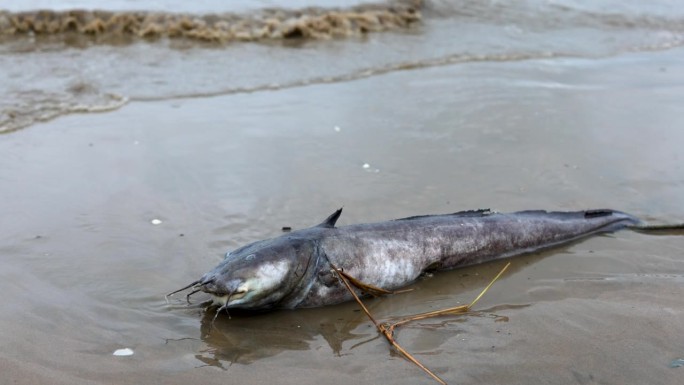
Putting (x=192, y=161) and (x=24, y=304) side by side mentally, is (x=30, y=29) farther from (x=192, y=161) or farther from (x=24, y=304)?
(x=24, y=304)

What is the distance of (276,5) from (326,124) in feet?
22.1

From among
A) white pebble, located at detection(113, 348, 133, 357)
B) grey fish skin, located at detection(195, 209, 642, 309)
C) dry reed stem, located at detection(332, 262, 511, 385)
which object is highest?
grey fish skin, located at detection(195, 209, 642, 309)

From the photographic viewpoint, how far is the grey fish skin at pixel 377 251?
3699mm

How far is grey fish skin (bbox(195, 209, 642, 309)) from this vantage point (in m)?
3.70

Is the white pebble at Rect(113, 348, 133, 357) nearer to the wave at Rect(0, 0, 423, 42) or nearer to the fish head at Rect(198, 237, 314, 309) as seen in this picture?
the fish head at Rect(198, 237, 314, 309)

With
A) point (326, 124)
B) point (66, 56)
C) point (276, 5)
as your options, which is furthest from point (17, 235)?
point (276, 5)

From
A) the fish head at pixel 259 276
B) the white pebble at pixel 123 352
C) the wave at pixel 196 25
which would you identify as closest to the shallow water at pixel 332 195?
the white pebble at pixel 123 352

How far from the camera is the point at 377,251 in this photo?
412 cm

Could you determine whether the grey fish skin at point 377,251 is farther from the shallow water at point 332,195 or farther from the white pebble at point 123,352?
the white pebble at point 123,352

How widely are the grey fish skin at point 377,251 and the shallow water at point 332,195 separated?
11 cm

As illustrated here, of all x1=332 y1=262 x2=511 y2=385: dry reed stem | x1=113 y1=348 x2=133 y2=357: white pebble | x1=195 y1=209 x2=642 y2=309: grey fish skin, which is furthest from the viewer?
x1=195 y1=209 x2=642 y2=309: grey fish skin

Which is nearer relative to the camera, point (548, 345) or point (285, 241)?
point (548, 345)

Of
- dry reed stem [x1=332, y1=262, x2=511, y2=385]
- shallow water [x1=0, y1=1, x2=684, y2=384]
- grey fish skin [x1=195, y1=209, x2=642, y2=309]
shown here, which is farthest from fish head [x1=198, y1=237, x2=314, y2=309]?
dry reed stem [x1=332, y1=262, x2=511, y2=385]

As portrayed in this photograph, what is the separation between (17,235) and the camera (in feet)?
15.4
